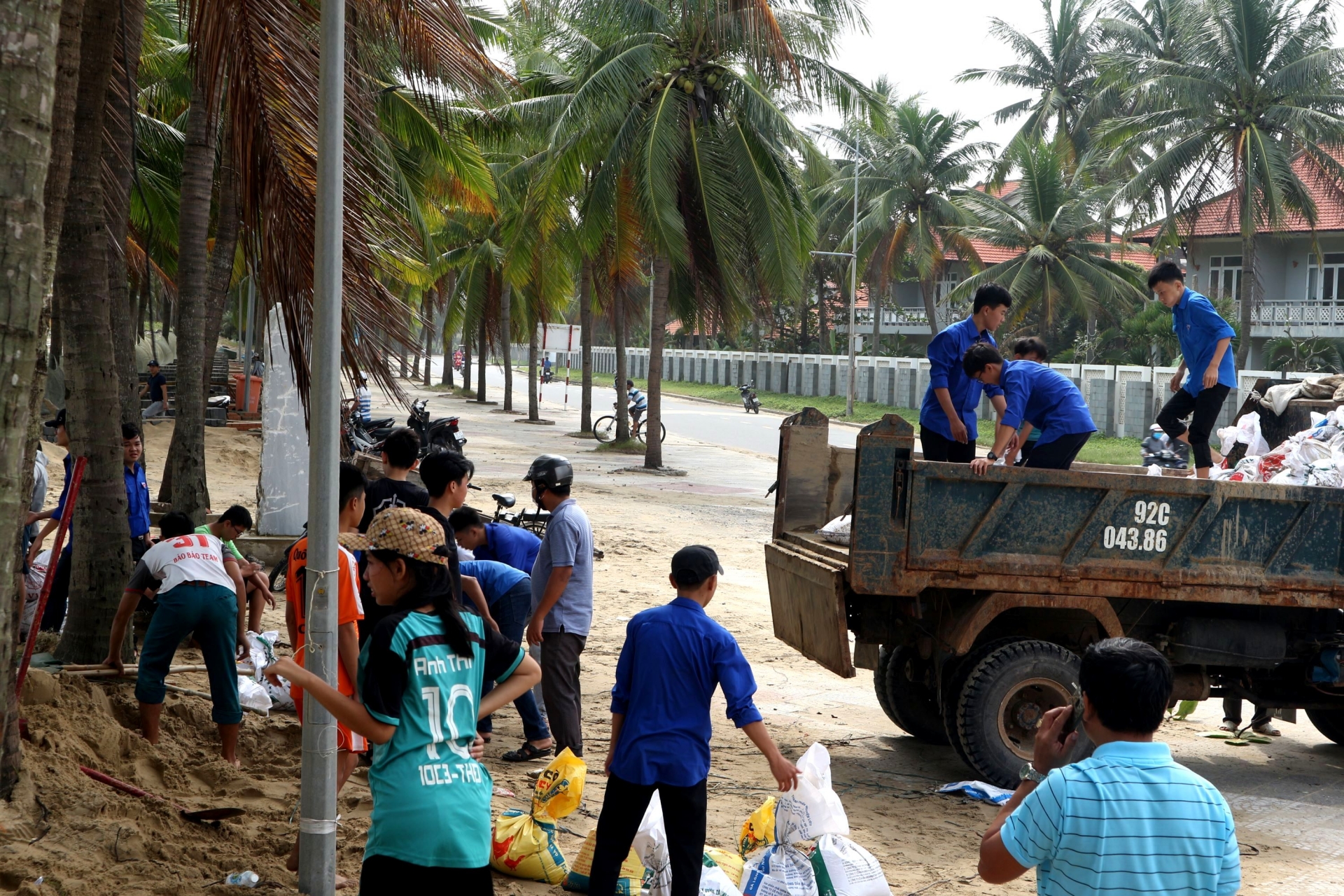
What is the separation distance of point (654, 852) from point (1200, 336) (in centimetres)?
529

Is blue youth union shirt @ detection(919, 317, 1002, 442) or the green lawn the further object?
the green lawn

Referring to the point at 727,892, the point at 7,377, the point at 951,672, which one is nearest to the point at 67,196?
the point at 7,377

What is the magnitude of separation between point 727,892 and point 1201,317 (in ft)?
16.9

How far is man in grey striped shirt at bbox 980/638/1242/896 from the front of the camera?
7.60ft

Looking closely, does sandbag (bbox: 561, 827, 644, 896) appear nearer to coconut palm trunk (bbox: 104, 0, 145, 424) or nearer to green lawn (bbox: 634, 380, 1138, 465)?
coconut palm trunk (bbox: 104, 0, 145, 424)

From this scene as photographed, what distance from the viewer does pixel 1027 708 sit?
6.42 m

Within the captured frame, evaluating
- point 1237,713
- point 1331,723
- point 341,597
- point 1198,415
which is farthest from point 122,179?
point 1331,723

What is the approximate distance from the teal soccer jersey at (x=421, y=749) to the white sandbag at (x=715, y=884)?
1515 millimetres

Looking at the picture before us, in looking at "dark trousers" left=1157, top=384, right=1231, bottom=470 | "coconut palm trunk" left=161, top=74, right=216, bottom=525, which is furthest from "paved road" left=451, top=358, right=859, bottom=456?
"dark trousers" left=1157, top=384, right=1231, bottom=470

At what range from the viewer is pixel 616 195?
21.8m

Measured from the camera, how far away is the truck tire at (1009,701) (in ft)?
20.7

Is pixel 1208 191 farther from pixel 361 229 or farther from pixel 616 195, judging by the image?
pixel 361 229

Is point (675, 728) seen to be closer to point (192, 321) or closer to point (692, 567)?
point (692, 567)

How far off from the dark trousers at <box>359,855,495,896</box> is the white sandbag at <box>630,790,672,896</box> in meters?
1.31
